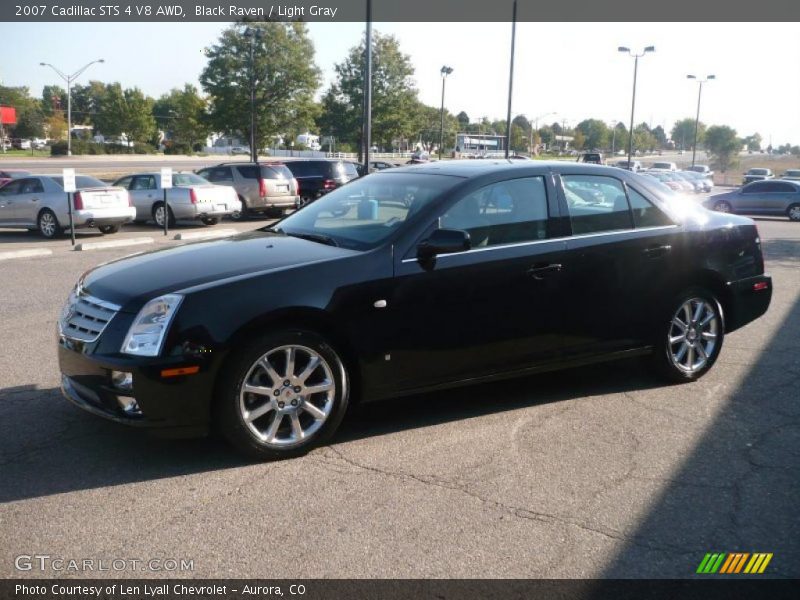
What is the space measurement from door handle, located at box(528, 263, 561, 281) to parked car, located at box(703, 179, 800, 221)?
26.3 meters

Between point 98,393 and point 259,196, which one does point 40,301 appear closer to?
point 98,393

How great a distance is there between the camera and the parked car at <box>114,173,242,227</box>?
19906mm

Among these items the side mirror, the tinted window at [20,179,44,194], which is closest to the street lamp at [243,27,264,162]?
the tinted window at [20,179,44,194]

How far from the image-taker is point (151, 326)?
413 cm

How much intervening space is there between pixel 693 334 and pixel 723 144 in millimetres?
124593

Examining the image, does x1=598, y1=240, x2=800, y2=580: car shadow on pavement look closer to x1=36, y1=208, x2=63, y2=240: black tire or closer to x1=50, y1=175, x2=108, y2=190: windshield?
x1=50, y1=175, x2=108, y2=190: windshield

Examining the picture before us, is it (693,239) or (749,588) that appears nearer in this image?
(749,588)

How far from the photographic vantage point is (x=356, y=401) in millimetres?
4684

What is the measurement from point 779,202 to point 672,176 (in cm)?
1825

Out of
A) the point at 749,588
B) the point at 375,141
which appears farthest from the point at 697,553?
the point at 375,141

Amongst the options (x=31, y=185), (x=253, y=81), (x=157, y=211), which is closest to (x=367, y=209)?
(x=31, y=185)

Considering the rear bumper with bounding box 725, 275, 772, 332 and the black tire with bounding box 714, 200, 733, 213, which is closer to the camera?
the rear bumper with bounding box 725, 275, 772, 332

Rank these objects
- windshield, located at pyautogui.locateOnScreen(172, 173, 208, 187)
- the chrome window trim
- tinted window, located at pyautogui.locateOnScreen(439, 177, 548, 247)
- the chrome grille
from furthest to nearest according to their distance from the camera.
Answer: windshield, located at pyautogui.locateOnScreen(172, 173, 208, 187)
tinted window, located at pyautogui.locateOnScreen(439, 177, 548, 247)
the chrome window trim
the chrome grille

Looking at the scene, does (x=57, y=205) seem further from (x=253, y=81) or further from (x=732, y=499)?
(x=253, y=81)
